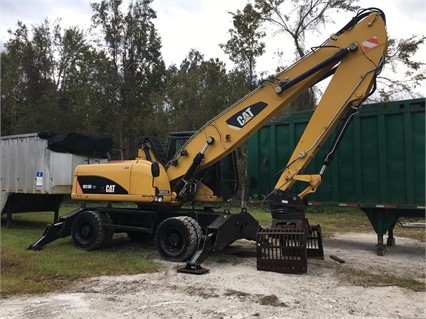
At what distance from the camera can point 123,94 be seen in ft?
85.1

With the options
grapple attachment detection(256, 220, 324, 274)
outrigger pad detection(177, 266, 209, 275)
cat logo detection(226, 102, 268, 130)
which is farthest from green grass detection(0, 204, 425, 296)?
cat logo detection(226, 102, 268, 130)

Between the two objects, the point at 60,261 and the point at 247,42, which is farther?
the point at 247,42

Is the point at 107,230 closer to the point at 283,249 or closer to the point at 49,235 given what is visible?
the point at 49,235

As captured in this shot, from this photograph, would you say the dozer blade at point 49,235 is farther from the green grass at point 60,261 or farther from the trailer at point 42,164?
the trailer at point 42,164

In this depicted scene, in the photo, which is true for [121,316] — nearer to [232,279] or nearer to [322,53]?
[232,279]

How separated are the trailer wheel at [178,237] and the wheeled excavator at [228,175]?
2cm

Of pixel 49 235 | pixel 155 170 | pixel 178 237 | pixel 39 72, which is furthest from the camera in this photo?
pixel 39 72

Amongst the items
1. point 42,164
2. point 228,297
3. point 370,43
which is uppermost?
point 370,43

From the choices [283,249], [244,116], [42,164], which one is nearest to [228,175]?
[244,116]

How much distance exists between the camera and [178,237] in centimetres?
796

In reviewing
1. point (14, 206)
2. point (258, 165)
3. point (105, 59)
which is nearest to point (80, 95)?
point (105, 59)

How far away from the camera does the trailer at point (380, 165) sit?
8.63 meters

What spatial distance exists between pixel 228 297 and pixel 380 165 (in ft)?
17.0

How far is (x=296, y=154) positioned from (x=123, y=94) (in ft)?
65.6
